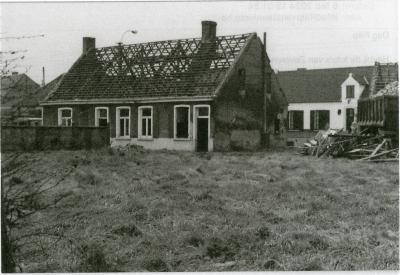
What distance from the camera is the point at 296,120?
122 ft

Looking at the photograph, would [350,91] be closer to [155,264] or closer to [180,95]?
[180,95]

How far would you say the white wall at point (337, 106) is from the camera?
114 ft

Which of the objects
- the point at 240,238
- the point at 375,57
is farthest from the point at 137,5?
the point at 375,57

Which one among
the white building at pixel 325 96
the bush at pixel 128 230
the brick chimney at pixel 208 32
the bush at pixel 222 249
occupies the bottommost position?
the bush at pixel 222 249

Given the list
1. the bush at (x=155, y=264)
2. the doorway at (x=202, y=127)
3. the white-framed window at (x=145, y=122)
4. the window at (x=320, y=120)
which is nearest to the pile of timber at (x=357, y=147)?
the doorway at (x=202, y=127)

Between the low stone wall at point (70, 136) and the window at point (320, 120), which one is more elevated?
the window at point (320, 120)

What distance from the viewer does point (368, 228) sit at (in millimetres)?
7145

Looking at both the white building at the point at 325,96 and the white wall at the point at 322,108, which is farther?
the white wall at the point at 322,108

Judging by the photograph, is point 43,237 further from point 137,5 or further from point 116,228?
point 137,5

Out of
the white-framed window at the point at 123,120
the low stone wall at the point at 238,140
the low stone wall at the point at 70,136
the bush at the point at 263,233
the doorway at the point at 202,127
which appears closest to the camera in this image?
the bush at the point at 263,233

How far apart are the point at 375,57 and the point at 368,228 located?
13.6 feet

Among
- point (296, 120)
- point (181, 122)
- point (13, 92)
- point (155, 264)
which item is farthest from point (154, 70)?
point (13, 92)

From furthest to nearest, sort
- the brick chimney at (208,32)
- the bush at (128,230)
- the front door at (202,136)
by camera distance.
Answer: the brick chimney at (208,32)
the front door at (202,136)
the bush at (128,230)

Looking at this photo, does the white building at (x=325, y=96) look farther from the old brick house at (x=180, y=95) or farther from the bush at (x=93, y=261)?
the bush at (x=93, y=261)
